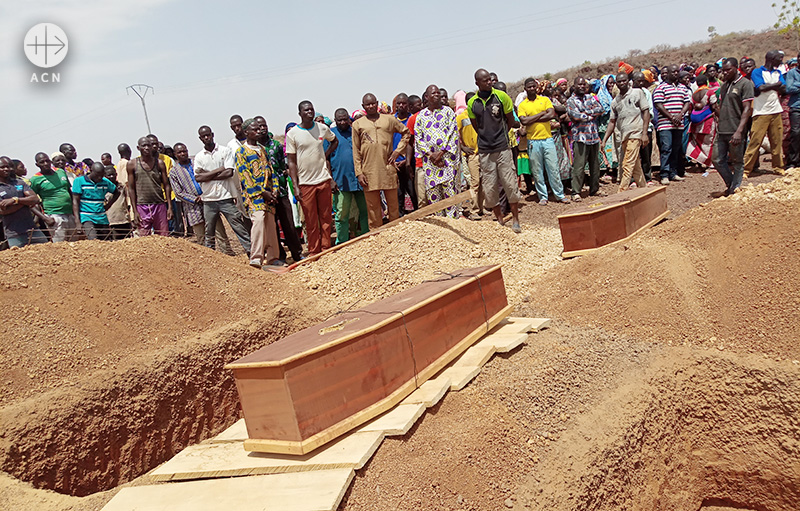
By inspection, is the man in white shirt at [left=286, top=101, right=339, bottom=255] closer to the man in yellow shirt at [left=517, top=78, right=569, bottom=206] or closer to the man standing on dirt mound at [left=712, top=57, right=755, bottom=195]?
the man in yellow shirt at [left=517, top=78, right=569, bottom=206]

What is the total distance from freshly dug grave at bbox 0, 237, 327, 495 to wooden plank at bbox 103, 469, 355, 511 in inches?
48.1

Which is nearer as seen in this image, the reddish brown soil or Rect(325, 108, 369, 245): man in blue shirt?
the reddish brown soil

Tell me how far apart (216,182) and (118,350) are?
120 inches

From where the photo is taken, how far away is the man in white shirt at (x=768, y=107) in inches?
331

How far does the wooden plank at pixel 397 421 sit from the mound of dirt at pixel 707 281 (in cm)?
227

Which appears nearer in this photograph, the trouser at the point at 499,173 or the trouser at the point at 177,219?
the trouser at the point at 499,173

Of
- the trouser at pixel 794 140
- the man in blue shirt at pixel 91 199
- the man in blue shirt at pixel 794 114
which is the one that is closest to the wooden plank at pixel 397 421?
the man in blue shirt at pixel 91 199

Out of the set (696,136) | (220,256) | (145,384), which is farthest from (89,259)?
(696,136)

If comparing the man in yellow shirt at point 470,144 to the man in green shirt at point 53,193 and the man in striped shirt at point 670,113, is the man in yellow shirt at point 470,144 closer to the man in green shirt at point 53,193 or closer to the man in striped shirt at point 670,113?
the man in striped shirt at point 670,113

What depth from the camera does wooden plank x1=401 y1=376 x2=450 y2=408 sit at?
128 inches

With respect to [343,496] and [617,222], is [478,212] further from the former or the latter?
[343,496]

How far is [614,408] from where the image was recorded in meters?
3.61

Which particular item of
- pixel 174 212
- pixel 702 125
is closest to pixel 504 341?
pixel 174 212

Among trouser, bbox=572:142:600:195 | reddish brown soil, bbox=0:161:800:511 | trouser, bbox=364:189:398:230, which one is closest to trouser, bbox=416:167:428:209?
trouser, bbox=364:189:398:230
